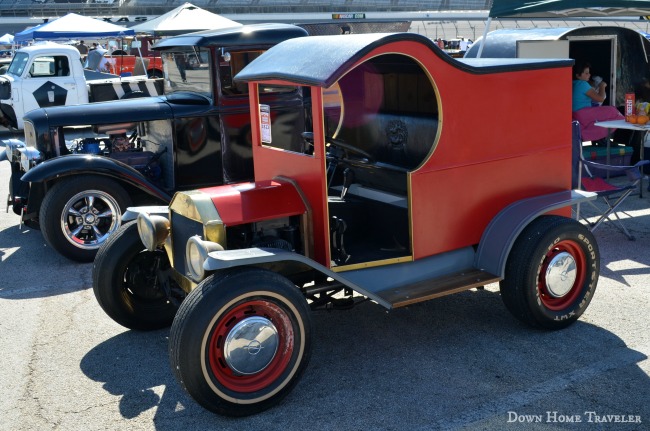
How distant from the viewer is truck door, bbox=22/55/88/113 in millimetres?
14812

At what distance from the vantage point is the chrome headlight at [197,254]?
147 inches

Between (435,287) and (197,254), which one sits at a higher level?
(197,254)

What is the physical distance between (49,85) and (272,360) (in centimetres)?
1295

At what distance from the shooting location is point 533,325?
4531mm

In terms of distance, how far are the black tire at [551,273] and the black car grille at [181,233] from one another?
6.33ft

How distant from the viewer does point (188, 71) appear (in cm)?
739

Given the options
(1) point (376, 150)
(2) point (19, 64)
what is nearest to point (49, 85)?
(2) point (19, 64)

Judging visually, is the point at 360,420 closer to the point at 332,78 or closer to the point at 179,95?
the point at 332,78

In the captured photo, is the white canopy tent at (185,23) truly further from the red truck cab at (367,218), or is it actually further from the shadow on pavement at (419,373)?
the shadow on pavement at (419,373)

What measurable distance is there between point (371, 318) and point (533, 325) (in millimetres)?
1081

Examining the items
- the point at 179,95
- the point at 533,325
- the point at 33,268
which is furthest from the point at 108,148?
the point at 533,325

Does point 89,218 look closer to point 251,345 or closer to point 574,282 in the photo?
point 251,345

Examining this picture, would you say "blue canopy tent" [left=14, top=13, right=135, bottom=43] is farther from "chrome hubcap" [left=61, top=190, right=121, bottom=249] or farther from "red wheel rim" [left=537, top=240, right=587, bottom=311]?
"red wheel rim" [left=537, top=240, right=587, bottom=311]

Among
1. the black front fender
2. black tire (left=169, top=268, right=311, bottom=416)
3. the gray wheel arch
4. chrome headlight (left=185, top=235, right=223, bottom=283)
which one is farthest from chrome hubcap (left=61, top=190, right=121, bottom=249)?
the gray wheel arch
